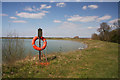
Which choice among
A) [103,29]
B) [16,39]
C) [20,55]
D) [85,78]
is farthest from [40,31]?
[103,29]

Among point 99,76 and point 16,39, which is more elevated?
point 16,39

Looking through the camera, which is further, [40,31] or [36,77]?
[40,31]

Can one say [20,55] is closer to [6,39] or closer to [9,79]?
[6,39]


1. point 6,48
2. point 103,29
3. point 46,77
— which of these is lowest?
point 46,77

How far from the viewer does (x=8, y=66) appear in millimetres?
3070

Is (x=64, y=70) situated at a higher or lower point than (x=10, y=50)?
lower

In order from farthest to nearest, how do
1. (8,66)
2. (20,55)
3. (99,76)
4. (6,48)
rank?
(20,55) < (6,48) < (8,66) < (99,76)

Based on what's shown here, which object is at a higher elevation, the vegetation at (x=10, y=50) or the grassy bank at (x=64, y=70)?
the vegetation at (x=10, y=50)

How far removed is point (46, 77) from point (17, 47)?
6.46ft

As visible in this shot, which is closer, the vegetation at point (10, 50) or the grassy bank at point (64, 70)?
the grassy bank at point (64, 70)

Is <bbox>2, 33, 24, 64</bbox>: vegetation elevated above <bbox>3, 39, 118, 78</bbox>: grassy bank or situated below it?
above

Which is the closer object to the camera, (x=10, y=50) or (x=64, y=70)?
(x=64, y=70)

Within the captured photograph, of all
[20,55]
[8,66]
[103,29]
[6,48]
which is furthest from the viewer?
[103,29]

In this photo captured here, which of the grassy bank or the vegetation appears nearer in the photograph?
the grassy bank
